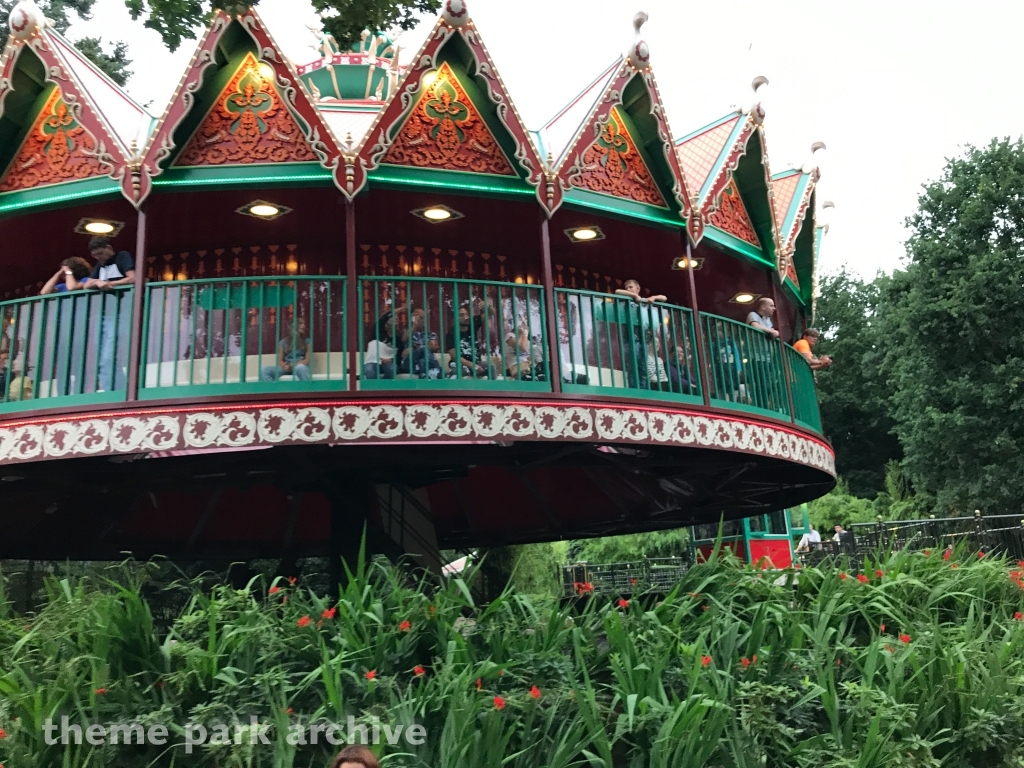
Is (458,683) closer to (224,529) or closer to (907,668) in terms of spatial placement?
(907,668)

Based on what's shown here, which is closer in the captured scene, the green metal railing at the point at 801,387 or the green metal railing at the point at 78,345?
→ the green metal railing at the point at 78,345

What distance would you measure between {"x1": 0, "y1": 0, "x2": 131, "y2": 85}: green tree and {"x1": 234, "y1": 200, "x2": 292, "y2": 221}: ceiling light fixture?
23.0 metres

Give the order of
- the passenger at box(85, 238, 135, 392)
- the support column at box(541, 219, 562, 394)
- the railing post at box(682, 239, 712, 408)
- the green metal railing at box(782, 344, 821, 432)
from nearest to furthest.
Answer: the passenger at box(85, 238, 135, 392), the support column at box(541, 219, 562, 394), the railing post at box(682, 239, 712, 408), the green metal railing at box(782, 344, 821, 432)

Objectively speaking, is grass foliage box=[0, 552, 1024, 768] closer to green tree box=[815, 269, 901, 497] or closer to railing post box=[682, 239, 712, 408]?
railing post box=[682, 239, 712, 408]

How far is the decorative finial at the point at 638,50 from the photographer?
13.2 m

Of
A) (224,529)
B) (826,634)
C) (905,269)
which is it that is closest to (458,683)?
(826,634)

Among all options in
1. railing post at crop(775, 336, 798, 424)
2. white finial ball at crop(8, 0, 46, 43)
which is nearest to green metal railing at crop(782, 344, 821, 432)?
railing post at crop(775, 336, 798, 424)

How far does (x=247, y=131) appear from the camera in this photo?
12.1 meters

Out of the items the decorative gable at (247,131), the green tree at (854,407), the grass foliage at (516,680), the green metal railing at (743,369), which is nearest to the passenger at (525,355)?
the green metal railing at (743,369)

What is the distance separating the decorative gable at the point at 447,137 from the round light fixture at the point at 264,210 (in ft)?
6.07

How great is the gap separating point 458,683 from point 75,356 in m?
6.59

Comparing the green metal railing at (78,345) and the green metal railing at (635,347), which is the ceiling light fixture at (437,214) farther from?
the green metal railing at (78,345)

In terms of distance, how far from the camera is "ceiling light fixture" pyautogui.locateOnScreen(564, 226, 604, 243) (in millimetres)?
14500

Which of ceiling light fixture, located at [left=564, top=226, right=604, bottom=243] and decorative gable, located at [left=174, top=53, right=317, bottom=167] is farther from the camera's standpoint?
ceiling light fixture, located at [left=564, top=226, right=604, bottom=243]
